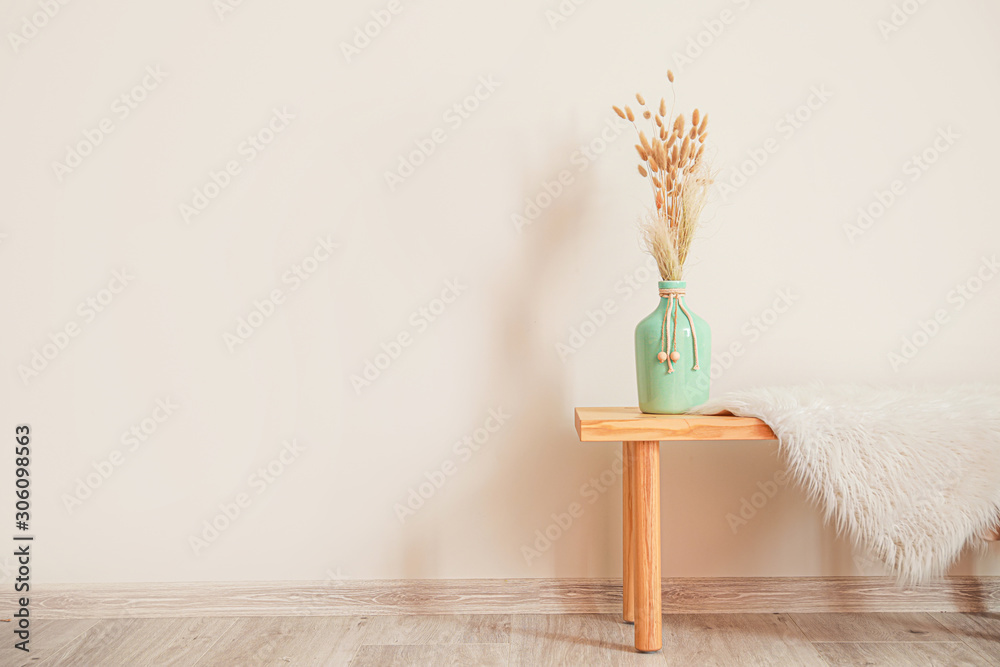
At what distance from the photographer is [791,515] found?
78.7 inches

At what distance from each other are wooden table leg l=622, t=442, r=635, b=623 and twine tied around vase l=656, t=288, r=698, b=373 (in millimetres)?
221

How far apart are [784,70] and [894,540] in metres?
1.25

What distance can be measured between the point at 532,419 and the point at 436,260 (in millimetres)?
515

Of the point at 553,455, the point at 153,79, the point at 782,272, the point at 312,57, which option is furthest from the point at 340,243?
the point at 782,272

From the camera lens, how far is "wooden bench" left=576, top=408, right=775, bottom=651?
5.27ft

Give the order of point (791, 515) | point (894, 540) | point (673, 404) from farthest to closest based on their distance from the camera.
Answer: point (791, 515) → point (673, 404) → point (894, 540)

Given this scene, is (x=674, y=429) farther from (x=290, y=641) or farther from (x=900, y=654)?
(x=290, y=641)

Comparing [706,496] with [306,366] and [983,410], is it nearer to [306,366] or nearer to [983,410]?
[983,410]

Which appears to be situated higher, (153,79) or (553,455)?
(153,79)

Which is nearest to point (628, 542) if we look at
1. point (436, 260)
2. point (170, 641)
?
point (436, 260)

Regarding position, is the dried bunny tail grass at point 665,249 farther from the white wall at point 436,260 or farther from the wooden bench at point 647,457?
the wooden bench at point 647,457

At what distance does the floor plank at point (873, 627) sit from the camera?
1796mm

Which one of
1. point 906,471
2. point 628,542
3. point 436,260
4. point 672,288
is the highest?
point 436,260

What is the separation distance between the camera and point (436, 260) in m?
2.03
